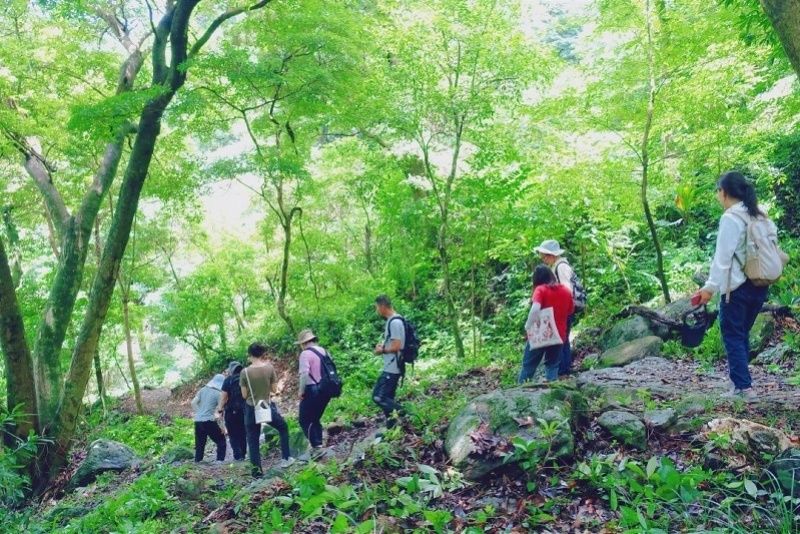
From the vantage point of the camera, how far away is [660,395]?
5031 millimetres

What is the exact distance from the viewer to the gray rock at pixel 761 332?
6.90 meters

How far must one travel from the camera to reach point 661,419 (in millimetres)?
4000

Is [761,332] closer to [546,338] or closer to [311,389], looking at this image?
[546,338]

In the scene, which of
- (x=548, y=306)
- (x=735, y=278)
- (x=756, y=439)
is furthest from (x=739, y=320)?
(x=548, y=306)

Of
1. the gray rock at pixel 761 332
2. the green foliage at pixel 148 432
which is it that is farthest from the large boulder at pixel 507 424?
the green foliage at pixel 148 432

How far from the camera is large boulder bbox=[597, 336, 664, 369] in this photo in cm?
783

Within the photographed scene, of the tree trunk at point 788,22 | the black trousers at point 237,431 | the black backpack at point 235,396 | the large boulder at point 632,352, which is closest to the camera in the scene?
the tree trunk at point 788,22

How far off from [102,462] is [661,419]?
8964 mm

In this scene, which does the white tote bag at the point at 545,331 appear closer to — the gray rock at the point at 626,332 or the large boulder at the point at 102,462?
the gray rock at the point at 626,332

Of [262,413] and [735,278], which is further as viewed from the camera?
[262,413]

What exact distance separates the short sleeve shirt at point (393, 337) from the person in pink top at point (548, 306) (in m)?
1.35

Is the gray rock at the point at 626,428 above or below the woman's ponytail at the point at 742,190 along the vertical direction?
below

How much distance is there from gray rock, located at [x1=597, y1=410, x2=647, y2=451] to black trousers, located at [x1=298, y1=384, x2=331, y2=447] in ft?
12.2

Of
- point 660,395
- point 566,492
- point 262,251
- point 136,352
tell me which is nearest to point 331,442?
point 660,395
